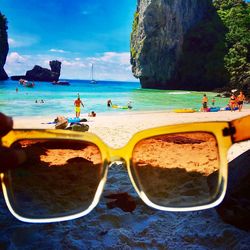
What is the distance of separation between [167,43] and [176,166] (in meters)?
46.8

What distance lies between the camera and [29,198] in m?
1.68

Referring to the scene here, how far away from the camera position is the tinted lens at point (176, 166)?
4.54 feet

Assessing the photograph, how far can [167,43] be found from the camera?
1815 inches

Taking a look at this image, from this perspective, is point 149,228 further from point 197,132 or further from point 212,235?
point 197,132

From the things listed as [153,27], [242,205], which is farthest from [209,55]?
[242,205]

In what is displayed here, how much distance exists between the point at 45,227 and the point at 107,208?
610 mm

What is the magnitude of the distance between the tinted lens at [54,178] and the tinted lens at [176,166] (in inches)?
10.6

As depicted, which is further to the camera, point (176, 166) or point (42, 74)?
point (42, 74)

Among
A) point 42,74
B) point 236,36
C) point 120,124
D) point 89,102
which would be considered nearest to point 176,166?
point 120,124

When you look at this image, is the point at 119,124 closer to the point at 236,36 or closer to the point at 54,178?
the point at 54,178

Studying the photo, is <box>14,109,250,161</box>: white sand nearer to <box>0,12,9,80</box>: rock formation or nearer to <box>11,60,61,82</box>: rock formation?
<box>0,12,9,80</box>: rock formation

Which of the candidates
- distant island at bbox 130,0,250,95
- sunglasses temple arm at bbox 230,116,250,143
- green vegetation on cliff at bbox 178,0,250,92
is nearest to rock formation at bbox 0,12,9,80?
distant island at bbox 130,0,250,95

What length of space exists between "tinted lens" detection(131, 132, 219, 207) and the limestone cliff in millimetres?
46159

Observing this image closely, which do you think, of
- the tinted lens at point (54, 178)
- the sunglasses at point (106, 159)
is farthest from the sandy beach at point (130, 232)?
the sunglasses at point (106, 159)
